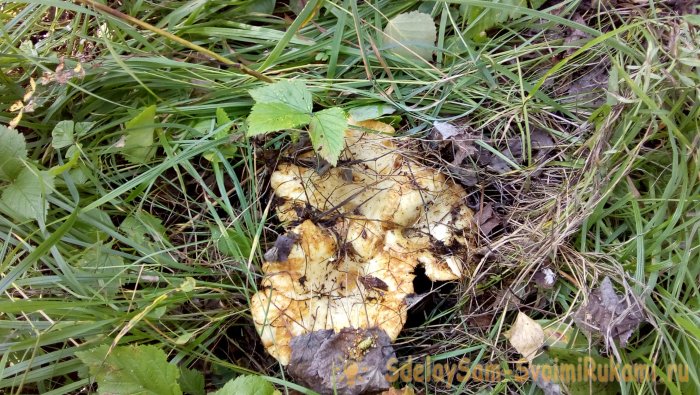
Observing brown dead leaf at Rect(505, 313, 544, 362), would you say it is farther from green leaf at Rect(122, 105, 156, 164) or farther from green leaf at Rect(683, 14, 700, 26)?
green leaf at Rect(122, 105, 156, 164)

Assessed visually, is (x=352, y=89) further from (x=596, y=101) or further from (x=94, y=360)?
(x=94, y=360)

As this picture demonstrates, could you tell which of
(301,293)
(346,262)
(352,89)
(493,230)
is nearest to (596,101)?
(493,230)

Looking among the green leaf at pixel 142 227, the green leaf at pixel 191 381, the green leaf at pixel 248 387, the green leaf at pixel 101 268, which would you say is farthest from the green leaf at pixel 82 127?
the green leaf at pixel 248 387

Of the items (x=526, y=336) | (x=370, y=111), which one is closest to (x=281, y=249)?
(x=370, y=111)

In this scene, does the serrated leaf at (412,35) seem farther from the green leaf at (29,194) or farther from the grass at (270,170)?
the green leaf at (29,194)

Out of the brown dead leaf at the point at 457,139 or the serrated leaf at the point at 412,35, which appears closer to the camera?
the brown dead leaf at the point at 457,139

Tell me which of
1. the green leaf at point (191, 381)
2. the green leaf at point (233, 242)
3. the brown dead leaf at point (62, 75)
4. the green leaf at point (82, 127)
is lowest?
the green leaf at point (191, 381)
